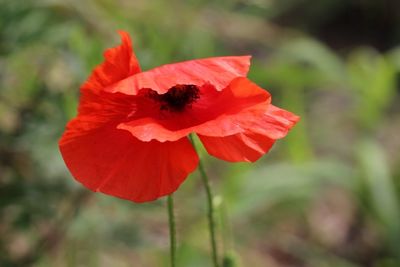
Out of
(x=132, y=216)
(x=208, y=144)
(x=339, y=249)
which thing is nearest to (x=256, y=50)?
(x=339, y=249)

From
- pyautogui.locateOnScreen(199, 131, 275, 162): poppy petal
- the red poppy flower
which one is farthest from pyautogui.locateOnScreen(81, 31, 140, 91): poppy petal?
pyautogui.locateOnScreen(199, 131, 275, 162): poppy petal

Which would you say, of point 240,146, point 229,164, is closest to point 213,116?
point 240,146

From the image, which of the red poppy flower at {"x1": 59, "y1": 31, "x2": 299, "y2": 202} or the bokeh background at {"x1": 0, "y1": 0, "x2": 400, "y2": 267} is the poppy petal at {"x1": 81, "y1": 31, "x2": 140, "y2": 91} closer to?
the red poppy flower at {"x1": 59, "y1": 31, "x2": 299, "y2": 202}

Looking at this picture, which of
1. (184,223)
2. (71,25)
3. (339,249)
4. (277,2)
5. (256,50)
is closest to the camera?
(71,25)

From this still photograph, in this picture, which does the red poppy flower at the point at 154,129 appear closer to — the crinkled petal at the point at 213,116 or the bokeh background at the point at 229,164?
the crinkled petal at the point at 213,116

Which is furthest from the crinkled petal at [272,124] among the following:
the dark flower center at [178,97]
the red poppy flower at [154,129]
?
the dark flower center at [178,97]

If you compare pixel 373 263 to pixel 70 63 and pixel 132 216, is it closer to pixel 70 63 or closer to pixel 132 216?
pixel 132 216

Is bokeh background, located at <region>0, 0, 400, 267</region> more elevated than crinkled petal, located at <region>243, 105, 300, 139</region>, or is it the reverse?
crinkled petal, located at <region>243, 105, 300, 139</region>

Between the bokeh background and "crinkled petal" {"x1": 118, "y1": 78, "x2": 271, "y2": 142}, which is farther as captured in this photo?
the bokeh background
